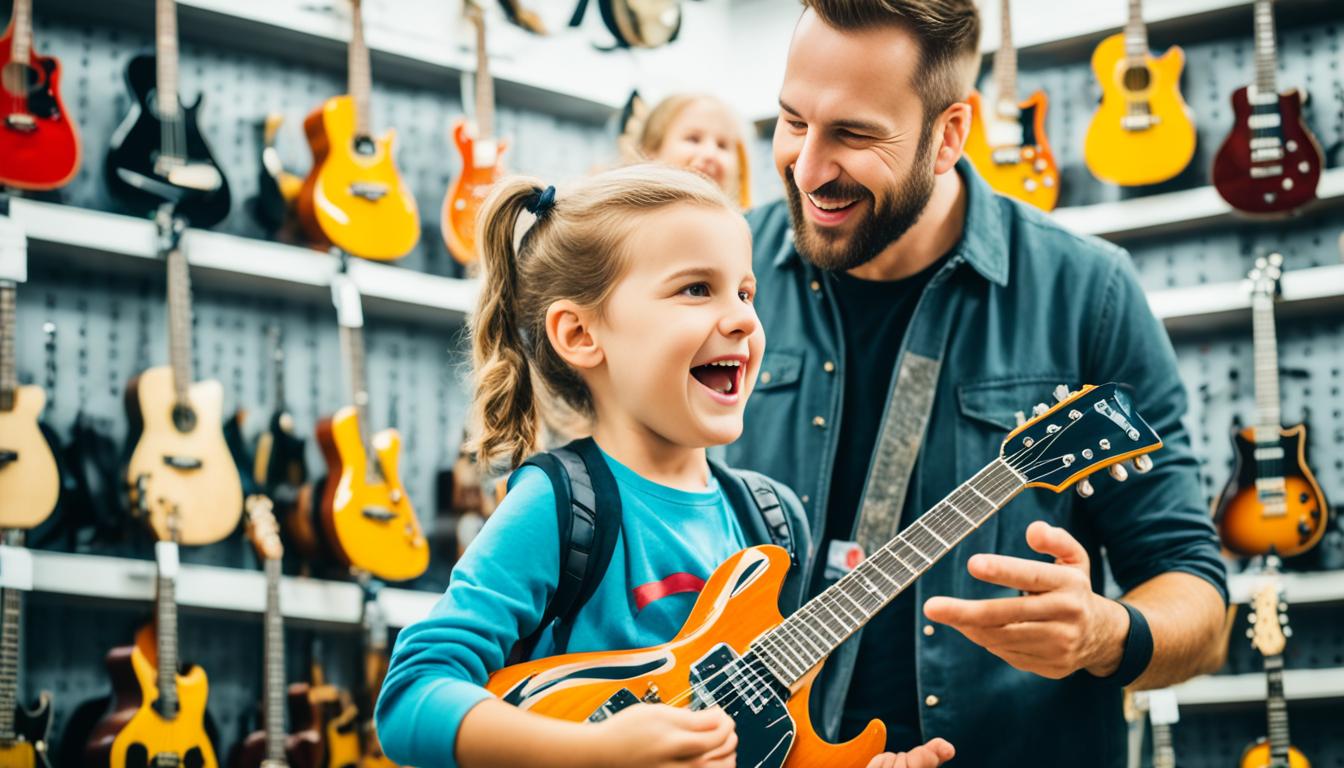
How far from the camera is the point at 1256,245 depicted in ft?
14.9

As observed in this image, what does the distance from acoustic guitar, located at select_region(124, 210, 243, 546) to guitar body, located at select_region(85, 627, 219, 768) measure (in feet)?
1.22

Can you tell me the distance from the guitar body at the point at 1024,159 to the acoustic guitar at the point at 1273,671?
4.80ft

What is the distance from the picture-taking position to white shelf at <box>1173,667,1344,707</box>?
13.6 ft

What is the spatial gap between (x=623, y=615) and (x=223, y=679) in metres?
3.30

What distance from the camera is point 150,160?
154 inches

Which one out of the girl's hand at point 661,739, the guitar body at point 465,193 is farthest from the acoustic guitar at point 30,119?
the girl's hand at point 661,739

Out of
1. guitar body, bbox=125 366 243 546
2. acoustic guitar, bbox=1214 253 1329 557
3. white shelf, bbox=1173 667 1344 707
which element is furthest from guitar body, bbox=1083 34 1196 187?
guitar body, bbox=125 366 243 546

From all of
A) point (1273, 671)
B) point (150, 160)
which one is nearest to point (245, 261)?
point (150, 160)

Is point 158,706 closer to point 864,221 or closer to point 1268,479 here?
point 864,221

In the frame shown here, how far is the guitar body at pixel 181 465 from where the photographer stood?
375 centimetres

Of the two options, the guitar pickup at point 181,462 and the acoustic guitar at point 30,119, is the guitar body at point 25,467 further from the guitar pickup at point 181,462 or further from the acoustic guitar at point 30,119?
the acoustic guitar at point 30,119

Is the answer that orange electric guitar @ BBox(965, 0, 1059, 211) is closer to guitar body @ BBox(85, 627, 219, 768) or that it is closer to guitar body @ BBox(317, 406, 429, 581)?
guitar body @ BBox(317, 406, 429, 581)

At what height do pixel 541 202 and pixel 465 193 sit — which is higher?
pixel 465 193

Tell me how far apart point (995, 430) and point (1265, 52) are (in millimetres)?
2949
